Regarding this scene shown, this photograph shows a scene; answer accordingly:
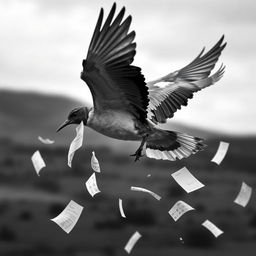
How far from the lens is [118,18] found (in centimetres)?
399

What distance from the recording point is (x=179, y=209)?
15.0 feet

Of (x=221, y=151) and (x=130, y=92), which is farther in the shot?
(x=221, y=151)

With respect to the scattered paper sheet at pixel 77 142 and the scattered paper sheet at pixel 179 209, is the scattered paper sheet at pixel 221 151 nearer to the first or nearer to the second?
the scattered paper sheet at pixel 179 209

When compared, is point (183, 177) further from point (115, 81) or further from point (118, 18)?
point (118, 18)

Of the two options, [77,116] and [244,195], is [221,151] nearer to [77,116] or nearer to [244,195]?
[244,195]

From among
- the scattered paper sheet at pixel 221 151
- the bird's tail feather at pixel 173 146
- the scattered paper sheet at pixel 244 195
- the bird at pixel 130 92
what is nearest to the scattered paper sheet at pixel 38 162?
the bird at pixel 130 92

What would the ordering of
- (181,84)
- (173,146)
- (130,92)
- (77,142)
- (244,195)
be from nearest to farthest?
(77,142) < (130,92) < (244,195) < (173,146) < (181,84)

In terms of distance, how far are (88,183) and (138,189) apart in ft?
→ 1.15

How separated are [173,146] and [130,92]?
0.78 m

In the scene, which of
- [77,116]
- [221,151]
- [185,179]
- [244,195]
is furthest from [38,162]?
[244,195]

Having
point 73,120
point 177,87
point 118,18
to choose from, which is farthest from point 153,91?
point 118,18

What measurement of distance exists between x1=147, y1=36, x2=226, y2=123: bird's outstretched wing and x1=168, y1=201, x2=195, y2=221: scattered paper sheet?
0.67 m

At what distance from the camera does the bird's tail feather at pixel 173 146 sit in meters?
4.97

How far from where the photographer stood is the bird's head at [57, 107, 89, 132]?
457 centimetres
